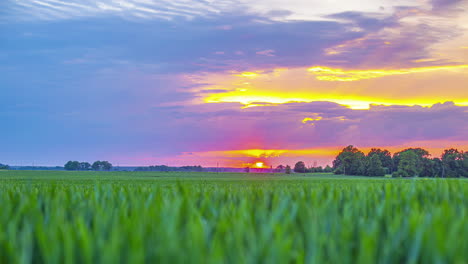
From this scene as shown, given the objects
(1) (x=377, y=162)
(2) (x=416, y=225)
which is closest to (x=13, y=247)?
(2) (x=416, y=225)

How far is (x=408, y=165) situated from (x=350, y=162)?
64.6 feet

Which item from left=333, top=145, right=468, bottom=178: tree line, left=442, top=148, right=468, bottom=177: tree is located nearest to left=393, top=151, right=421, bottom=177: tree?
left=333, top=145, right=468, bottom=178: tree line

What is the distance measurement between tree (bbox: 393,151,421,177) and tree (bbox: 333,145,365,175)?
455 inches

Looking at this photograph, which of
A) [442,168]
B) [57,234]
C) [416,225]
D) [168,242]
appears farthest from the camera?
[442,168]

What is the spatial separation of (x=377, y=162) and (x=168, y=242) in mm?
149235

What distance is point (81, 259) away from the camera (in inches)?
88.7

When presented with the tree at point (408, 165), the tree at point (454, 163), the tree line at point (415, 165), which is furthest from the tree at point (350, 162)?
the tree at point (454, 163)

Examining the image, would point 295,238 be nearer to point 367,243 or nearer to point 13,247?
point 367,243

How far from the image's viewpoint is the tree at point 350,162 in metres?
149

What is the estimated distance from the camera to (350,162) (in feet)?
511

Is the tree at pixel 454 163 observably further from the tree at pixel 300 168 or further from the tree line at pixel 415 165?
the tree at pixel 300 168

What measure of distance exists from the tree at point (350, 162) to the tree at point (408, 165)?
11547 millimetres

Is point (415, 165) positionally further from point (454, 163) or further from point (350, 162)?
point (350, 162)

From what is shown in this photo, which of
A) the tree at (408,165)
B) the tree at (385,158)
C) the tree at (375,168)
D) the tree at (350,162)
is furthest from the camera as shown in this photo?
the tree at (385,158)
